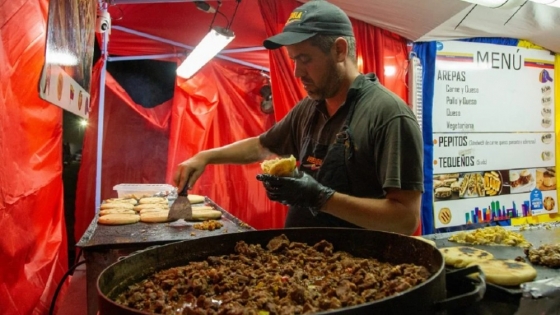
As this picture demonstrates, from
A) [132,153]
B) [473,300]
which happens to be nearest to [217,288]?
[473,300]

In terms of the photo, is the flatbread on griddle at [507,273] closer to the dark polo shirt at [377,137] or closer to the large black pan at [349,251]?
the large black pan at [349,251]

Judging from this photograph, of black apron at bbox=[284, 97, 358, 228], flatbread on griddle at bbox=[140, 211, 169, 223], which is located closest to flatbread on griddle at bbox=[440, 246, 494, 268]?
black apron at bbox=[284, 97, 358, 228]

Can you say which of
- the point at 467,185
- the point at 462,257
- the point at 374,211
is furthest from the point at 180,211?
the point at 467,185

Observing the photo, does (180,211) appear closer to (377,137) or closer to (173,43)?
(377,137)

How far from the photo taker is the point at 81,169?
5.37m

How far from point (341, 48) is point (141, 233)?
1845 millimetres

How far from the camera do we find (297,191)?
2078 mm

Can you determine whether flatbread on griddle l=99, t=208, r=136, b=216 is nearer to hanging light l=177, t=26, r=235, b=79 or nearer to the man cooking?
the man cooking

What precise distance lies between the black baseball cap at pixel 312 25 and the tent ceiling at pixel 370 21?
177cm

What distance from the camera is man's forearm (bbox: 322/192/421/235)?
215 cm

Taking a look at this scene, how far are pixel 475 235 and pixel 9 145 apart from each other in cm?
261

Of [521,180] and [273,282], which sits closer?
[273,282]

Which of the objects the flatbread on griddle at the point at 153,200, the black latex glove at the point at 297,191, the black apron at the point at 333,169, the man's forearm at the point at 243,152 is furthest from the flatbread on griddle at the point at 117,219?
the black latex glove at the point at 297,191

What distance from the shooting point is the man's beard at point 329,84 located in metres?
2.49
